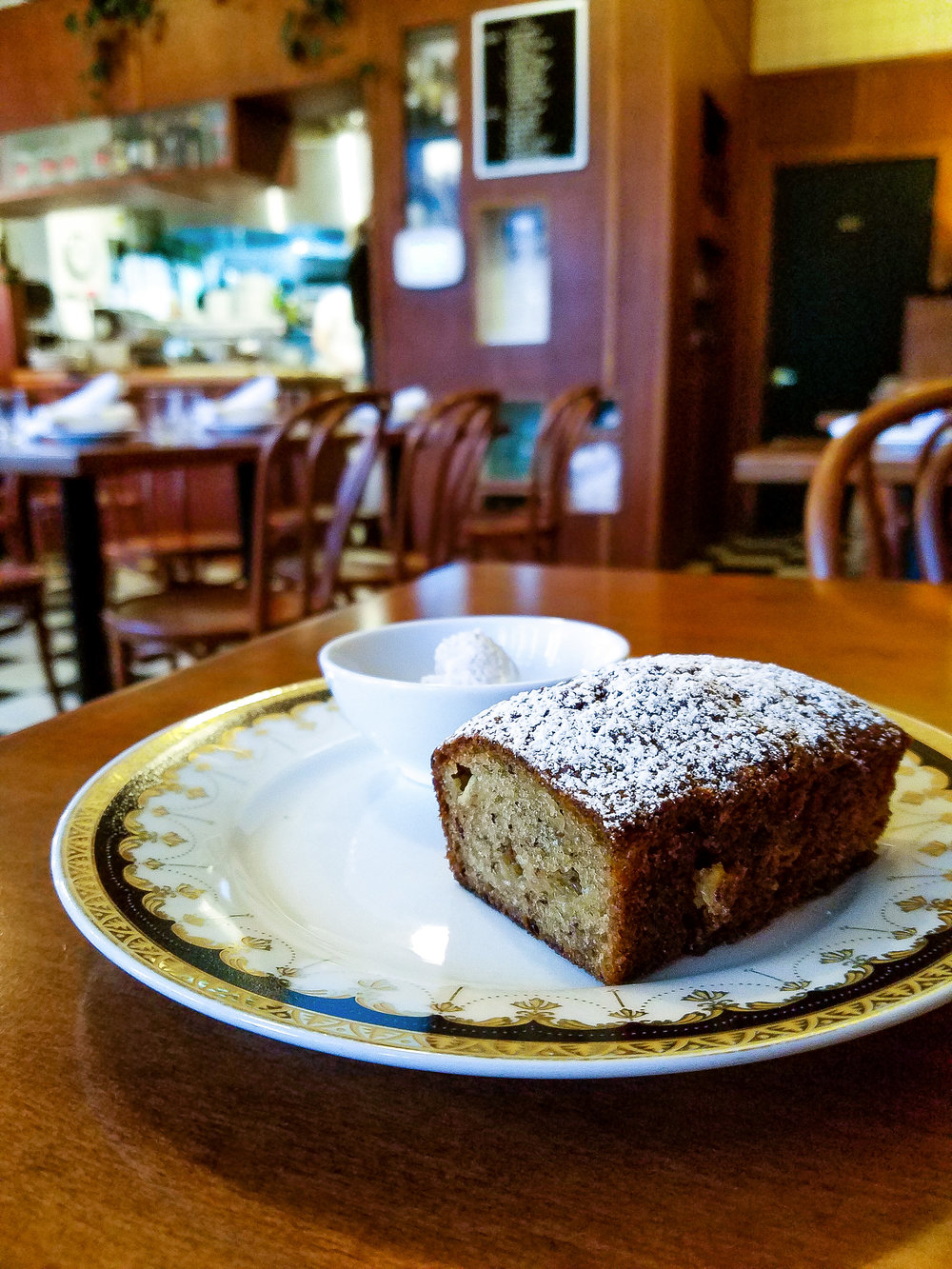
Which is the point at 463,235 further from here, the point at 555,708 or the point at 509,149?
the point at 555,708

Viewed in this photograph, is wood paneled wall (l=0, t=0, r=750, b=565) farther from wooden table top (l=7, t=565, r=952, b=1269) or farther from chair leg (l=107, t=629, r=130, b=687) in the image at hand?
wooden table top (l=7, t=565, r=952, b=1269)

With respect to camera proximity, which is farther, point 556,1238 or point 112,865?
point 112,865

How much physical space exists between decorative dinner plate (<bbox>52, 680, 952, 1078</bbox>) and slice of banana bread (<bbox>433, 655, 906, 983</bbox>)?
0.01 meters

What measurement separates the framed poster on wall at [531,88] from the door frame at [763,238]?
2174mm

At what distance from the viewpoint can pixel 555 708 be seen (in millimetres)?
484

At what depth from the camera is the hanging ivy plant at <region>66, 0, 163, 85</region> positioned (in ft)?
Answer: 15.8

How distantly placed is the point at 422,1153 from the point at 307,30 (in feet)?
16.9

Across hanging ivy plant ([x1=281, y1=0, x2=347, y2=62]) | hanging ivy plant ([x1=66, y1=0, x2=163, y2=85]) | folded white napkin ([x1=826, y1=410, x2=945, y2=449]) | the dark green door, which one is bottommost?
folded white napkin ([x1=826, y1=410, x2=945, y2=449])

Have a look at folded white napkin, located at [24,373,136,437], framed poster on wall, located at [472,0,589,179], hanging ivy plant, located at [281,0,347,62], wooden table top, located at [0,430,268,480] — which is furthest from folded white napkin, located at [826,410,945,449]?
hanging ivy plant, located at [281,0,347,62]

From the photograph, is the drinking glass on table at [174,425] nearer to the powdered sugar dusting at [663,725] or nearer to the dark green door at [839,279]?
the powdered sugar dusting at [663,725]

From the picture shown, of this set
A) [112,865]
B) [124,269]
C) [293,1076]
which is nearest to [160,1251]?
[293,1076]

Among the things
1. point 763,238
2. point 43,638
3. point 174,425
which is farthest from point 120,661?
point 763,238

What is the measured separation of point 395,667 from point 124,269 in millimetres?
7025

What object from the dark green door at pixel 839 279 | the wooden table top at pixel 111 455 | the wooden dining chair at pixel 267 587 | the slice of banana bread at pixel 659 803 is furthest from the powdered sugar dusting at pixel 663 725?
the dark green door at pixel 839 279
